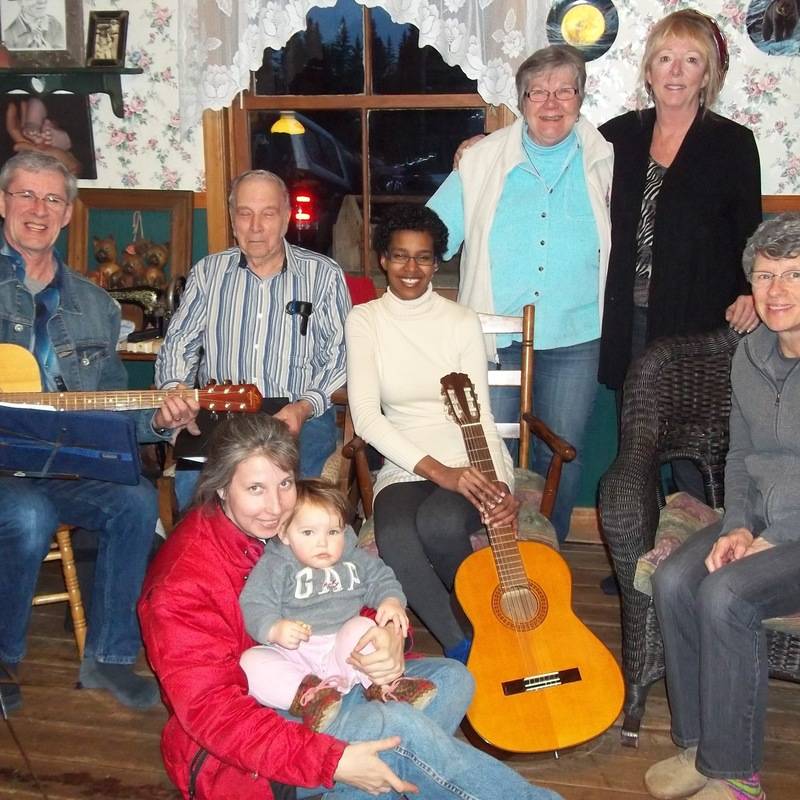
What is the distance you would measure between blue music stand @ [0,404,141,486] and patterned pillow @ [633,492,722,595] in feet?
4.18

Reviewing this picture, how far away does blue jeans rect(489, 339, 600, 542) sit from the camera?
290 cm

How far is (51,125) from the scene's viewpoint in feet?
11.9

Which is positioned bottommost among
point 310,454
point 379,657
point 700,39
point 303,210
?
point 379,657

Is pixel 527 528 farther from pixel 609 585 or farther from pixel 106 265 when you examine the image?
pixel 106 265

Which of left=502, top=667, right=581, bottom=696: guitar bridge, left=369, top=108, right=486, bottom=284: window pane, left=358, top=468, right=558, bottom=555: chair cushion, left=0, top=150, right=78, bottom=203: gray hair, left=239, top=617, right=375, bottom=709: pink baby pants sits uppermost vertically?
left=369, top=108, right=486, bottom=284: window pane

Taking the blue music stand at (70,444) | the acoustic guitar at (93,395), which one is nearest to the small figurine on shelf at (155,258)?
the acoustic guitar at (93,395)

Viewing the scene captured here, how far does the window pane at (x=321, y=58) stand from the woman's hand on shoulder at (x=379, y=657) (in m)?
2.35

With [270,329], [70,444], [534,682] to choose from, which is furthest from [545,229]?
[70,444]

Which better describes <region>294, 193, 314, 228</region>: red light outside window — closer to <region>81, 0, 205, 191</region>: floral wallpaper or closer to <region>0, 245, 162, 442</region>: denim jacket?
<region>81, 0, 205, 191</region>: floral wallpaper

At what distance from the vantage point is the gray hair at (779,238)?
6.77 ft

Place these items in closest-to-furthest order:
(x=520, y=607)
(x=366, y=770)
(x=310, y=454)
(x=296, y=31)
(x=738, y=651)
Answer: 1. (x=366, y=770)
2. (x=738, y=651)
3. (x=520, y=607)
4. (x=310, y=454)
5. (x=296, y=31)

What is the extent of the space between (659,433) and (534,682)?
0.83 meters

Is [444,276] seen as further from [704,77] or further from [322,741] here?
[322,741]

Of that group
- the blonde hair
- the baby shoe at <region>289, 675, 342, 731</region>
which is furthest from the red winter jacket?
the blonde hair
